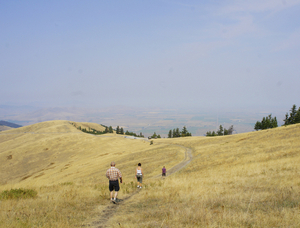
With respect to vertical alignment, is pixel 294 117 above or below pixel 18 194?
above

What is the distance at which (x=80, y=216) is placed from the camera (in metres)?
8.74

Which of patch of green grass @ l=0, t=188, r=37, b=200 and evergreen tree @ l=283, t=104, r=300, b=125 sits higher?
evergreen tree @ l=283, t=104, r=300, b=125

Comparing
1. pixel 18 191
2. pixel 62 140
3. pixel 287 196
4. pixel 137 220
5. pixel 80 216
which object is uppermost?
pixel 287 196

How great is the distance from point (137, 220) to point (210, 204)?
152 inches

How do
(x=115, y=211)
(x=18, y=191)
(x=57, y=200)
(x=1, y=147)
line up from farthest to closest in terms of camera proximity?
(x=1, y=147), (x=18, y=191), (x=57, y=200), (x=115, y=211)

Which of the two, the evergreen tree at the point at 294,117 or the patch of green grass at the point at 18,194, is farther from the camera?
the evergreen tree at the point at 294,117

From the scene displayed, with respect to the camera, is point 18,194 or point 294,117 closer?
point 18,194

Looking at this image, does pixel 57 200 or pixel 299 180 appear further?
pixel 299 180

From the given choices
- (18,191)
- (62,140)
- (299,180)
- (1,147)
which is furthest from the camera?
(1,147)

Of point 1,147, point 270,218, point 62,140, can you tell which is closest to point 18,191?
point 270,218

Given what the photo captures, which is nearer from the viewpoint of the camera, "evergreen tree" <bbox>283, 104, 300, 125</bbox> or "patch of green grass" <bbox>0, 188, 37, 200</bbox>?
"patch of green grass" <bbox>0, 188, 37, 200</bbox>

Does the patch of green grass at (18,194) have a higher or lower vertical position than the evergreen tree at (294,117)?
lower

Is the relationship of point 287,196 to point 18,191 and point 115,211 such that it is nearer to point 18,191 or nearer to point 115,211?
point 115,211

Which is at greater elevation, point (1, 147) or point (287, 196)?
point (287, 196)
